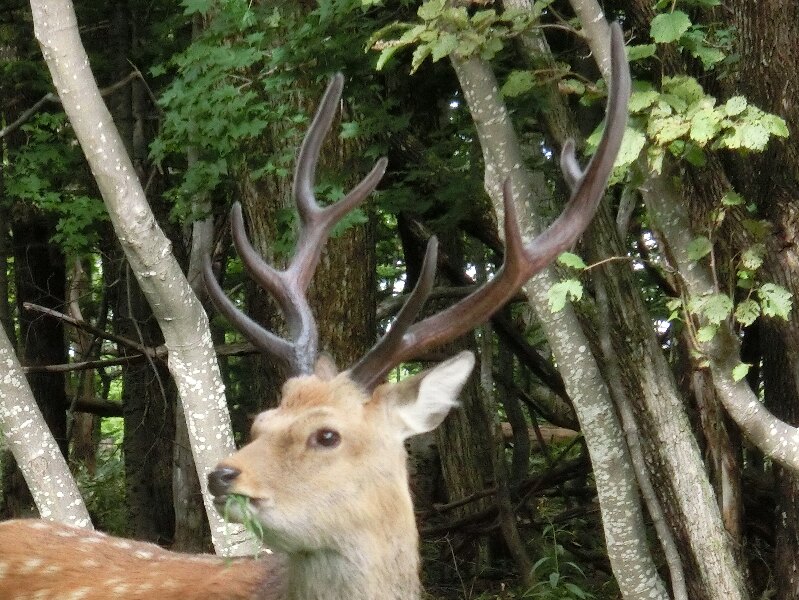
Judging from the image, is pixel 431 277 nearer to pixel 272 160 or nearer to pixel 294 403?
pixel 294 403

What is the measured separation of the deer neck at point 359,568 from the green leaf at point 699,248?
6.02ft

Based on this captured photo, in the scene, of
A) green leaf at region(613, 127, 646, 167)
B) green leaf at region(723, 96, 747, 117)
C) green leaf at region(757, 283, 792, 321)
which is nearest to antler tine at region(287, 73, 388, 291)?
green leaf at region(613, 127, 646, 167)

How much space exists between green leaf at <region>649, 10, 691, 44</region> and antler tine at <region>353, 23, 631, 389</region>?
0.70m

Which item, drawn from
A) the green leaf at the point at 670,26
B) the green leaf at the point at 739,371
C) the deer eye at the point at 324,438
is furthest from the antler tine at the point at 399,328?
the green leaf at the point at 739,371

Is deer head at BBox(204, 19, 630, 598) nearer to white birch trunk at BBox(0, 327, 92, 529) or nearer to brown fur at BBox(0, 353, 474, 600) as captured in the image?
brown fur at BBox(0, 353, 474, 600)

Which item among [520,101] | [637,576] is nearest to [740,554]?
[637,576]

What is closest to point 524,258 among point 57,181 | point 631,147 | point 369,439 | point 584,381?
point 369,439

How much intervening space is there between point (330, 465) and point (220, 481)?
37 centimetres

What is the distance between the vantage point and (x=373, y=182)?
13.2 feet

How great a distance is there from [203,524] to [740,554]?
3791mm

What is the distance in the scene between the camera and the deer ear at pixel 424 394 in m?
3.33

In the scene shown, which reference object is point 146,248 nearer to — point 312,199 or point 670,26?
point 312,199

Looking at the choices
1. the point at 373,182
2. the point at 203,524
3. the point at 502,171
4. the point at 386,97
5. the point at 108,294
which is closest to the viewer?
the point at 373,182

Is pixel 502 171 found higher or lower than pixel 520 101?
lower
